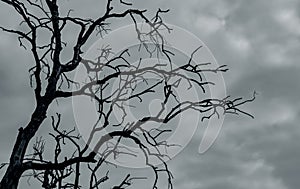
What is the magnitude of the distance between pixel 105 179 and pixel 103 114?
90.6 inches

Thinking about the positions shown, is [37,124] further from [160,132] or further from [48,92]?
[160,132]

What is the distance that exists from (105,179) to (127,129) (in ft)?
8.23

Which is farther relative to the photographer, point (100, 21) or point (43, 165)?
point (100, 21)

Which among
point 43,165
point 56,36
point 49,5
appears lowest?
point 43,165

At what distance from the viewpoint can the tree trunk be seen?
6.79m

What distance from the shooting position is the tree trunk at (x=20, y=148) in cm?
679

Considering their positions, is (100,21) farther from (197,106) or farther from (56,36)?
(197,106)

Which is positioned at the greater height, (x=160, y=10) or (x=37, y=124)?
(x=160, y=10)

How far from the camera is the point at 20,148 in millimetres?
7027

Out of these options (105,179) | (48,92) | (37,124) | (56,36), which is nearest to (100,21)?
(56,36)

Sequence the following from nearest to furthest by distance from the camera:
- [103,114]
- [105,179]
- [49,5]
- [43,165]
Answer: [43,165], [103,114], [49,5], [105,179]

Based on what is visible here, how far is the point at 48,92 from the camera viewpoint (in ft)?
24.6

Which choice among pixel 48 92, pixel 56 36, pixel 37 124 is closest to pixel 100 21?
pixel 56 36

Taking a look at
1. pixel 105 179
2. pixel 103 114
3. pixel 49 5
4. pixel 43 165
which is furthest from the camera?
pixel 105 179
